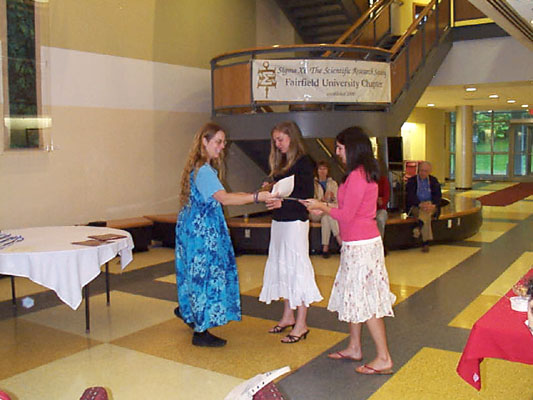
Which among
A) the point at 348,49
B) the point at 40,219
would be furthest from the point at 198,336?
the point at 348,49

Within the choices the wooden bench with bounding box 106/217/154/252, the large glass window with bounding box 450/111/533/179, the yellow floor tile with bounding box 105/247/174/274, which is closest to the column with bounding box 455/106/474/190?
the large glass window with bounding box 450/111/533/179

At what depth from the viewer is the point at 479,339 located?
2348mm

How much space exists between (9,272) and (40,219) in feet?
11.9

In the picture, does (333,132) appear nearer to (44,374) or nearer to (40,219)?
(40,219)

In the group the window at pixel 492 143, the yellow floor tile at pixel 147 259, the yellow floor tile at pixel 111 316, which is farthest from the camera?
the window at pixel 492 143

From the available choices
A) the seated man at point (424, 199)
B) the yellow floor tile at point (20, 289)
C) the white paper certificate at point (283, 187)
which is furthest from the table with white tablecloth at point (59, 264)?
the seated man at point (424, 199)

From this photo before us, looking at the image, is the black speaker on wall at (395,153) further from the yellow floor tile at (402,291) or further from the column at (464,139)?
the column at (464,139)

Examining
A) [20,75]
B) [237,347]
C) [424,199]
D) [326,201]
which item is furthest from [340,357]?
[20,75]

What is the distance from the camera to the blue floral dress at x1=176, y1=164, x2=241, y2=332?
4066 mm

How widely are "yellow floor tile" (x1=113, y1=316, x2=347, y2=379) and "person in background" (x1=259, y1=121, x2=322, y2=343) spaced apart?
354 mm

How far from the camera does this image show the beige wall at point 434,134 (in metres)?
17.9

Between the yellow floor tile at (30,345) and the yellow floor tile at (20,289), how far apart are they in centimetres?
98

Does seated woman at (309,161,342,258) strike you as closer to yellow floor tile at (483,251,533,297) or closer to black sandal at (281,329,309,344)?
yellow floor tile at (483,251,533,297)

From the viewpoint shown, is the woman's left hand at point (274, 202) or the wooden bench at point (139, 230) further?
the wooden bench at point (139, 230)
